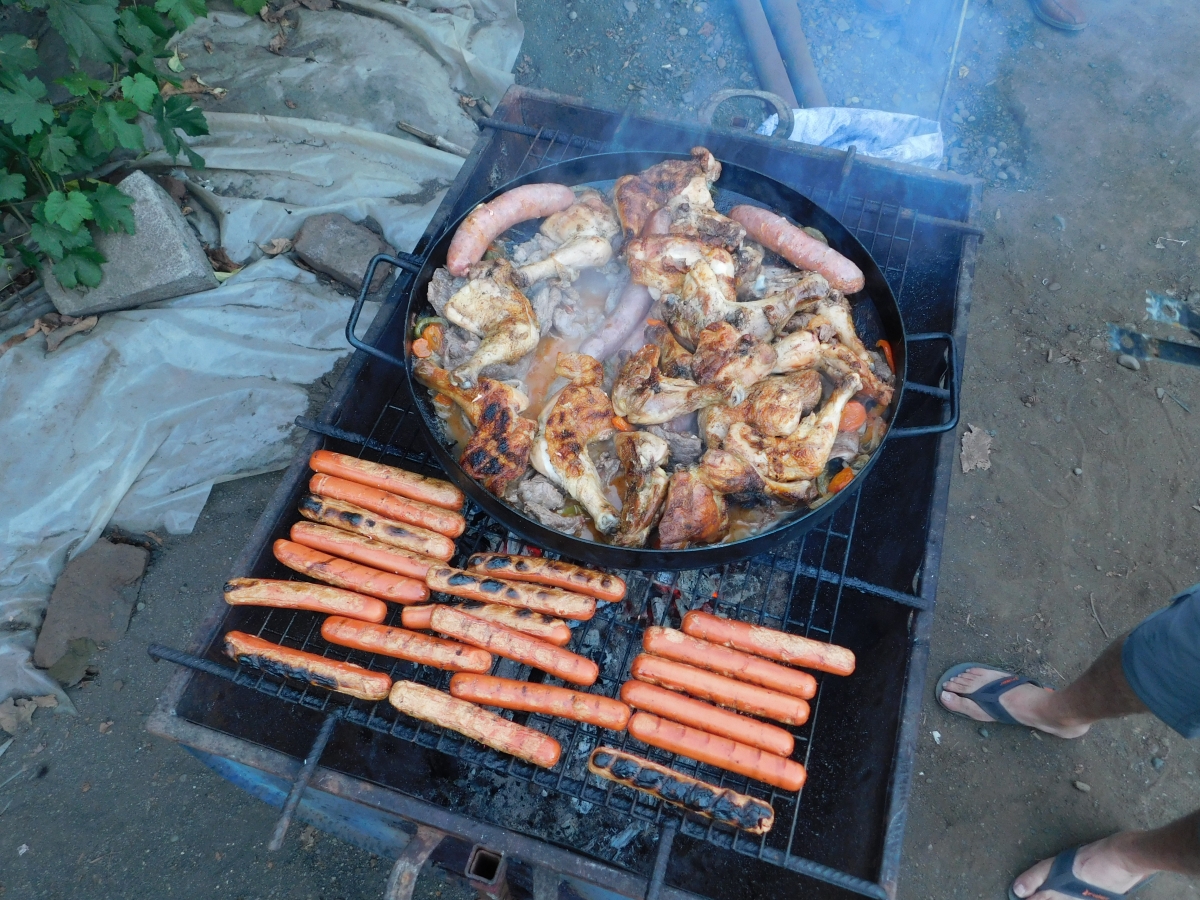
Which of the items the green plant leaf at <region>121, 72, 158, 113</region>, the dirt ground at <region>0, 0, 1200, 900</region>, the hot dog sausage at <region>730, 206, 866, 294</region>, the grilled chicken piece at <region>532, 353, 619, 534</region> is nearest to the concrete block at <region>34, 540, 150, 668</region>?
the dirt ground at <region>0, 0, 1200, 900</region>

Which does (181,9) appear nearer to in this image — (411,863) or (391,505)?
(391,505)

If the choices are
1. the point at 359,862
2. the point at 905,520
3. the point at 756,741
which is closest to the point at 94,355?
the point at 359,862

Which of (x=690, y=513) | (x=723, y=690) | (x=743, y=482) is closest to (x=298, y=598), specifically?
(x=690, y=513)

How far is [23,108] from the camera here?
12.8 feet

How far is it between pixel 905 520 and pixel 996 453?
6.55 feet

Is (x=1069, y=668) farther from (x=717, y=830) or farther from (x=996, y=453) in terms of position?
(x=717, y=830)

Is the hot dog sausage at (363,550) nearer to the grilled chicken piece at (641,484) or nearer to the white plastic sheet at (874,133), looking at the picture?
the grilled chicken piece at (641,484)

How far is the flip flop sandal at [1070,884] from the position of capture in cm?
356

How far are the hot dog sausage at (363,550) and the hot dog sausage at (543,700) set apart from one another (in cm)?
57

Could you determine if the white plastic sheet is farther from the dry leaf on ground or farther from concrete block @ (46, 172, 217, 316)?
concrete block @ (46, 172, 217, 316)

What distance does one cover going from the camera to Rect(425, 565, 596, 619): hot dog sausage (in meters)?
3.04

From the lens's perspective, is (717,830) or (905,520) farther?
(905,520)

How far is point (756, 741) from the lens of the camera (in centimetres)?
280

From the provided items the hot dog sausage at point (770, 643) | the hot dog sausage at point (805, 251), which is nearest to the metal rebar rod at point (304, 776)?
the hot dog sausage at point (770, 643)
